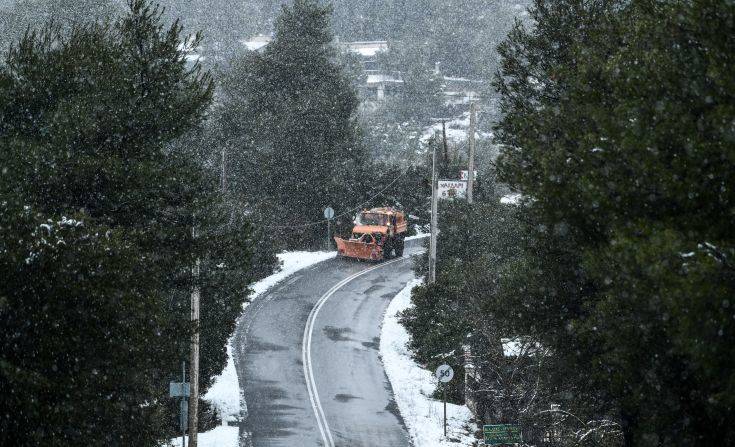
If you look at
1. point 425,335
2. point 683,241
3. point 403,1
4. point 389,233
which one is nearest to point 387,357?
point 425,335

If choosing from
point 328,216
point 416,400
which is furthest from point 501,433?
point 328,216

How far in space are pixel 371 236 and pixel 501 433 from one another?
23757 millimetres

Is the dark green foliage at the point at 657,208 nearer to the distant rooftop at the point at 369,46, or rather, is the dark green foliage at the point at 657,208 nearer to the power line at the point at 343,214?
the power line at the point at 343,214

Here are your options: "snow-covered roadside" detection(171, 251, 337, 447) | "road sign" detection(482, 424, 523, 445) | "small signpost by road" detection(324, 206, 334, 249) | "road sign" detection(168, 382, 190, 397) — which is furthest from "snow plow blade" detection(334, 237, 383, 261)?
"road sign" detection(168, 382, 190, 397)

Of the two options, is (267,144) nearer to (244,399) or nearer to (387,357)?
(387,357)

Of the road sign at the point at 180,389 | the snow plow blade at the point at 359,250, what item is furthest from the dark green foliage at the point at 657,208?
the snow plow blade at the point at 359,250

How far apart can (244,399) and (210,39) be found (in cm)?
7042

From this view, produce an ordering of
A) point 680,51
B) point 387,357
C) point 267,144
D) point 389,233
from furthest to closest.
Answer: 1. point 267,144
2. point 389,233
3. point 387,357
4. point 680,51

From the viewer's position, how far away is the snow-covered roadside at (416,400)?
23.0m

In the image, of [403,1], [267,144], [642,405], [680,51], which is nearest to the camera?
[680,51]

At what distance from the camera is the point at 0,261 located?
32.1 feet

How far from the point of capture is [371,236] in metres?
42.1

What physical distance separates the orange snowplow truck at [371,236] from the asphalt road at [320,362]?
0.91 metres

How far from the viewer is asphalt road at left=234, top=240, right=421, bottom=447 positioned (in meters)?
22.9
